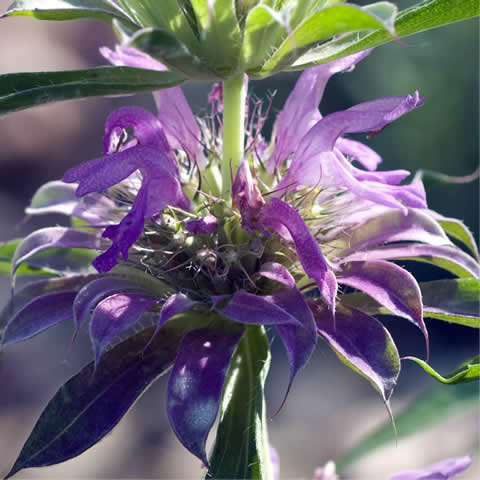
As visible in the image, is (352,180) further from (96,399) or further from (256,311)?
(96,399)

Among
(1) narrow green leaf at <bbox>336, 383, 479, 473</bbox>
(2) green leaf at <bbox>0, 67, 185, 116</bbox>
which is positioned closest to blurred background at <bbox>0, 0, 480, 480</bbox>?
(1) narrow green leaf at <bbox>336, 383, 479, 473</bbox>

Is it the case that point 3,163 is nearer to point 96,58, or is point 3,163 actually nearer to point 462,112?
point 96,58

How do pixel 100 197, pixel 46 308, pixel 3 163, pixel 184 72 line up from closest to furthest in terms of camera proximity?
pixel 184 72 < pixel 46 308 < pixel 100 197 < pixel 3 163

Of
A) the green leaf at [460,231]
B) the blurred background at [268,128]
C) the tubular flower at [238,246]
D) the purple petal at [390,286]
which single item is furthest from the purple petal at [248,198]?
the blurred background at [268,128]

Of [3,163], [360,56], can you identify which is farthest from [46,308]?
[3,163]

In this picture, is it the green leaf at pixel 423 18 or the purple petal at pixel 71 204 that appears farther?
the purple petal at pixel 71 204

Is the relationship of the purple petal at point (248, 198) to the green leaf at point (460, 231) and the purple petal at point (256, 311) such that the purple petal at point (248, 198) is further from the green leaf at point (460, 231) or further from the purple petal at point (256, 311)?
the green leaf at point (460, 231)

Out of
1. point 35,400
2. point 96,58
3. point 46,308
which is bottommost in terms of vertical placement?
point 35,400
